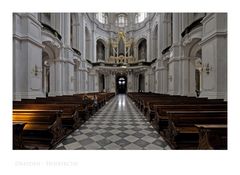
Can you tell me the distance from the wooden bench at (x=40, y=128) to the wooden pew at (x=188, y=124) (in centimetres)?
273

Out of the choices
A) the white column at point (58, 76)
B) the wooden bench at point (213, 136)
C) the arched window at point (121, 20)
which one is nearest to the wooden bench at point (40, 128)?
the wooden bench at point (213, 136)

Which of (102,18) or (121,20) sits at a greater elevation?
(121,20)

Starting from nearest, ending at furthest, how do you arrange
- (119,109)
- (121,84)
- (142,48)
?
(119,109) < (142,48) < (121,84)

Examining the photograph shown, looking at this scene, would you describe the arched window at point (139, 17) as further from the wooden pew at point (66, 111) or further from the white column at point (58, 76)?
the wooden pew at point (66, 111)

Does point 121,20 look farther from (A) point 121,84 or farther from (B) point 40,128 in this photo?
(B) point 40,128

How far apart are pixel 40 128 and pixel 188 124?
11.0ft

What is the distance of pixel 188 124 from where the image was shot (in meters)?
3.48

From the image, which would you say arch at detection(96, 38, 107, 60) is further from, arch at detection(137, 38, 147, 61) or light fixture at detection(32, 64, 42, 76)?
light fixture at detection(32, 64, 42, 76)

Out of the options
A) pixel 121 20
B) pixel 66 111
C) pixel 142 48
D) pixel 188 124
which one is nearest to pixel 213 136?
pixel 188 124

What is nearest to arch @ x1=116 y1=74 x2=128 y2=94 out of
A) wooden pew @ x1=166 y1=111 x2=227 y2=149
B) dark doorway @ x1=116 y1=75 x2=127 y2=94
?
dark doorway @ x1=116 y1=75 x2=127 y2=94

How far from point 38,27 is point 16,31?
54.9 inches

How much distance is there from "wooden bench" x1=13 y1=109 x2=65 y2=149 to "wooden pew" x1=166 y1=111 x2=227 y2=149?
2731 mm

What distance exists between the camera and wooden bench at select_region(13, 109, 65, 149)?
3.51 meters
